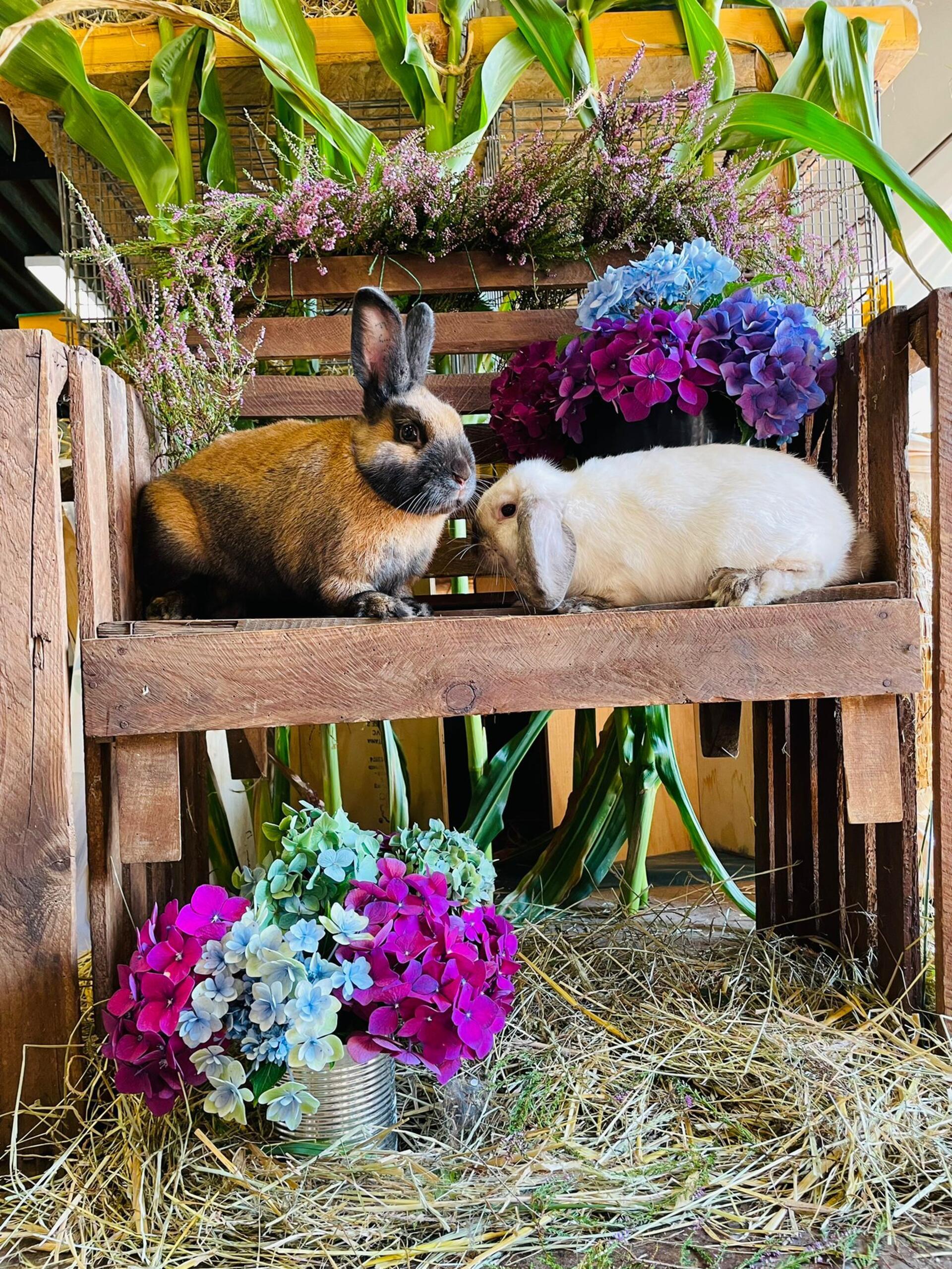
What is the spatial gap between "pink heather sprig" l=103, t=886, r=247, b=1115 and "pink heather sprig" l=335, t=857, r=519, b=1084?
0.15 m

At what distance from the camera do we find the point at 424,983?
0.97 metres

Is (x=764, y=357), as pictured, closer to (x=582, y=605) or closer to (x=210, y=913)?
(x=582, y=605)

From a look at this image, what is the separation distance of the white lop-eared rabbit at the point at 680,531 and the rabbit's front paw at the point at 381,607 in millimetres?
135

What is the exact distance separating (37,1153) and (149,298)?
1.29 m

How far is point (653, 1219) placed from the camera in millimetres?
928

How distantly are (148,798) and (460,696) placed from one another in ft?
1.20

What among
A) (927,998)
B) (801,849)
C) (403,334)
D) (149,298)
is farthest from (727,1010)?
(149,298)

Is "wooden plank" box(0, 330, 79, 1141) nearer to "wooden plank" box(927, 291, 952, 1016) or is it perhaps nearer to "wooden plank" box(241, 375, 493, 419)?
"wooden plank" box(241, 375, 493, 419)

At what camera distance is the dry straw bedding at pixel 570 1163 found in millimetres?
908

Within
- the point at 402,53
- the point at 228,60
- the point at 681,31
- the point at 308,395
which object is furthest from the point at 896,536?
the point at 228,60

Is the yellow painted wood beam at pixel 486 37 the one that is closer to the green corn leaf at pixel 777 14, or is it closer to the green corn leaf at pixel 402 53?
the green corn leaf at pixel 777 14

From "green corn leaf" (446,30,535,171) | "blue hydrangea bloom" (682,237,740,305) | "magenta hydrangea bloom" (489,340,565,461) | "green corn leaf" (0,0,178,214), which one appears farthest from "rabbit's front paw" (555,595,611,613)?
"green corn leaf" (0,0,178,214)

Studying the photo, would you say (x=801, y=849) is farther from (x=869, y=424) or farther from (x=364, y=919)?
(x=364, y=919)

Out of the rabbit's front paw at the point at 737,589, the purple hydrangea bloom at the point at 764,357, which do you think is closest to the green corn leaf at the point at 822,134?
the purple hydrangea bloom at the point at 764,357
